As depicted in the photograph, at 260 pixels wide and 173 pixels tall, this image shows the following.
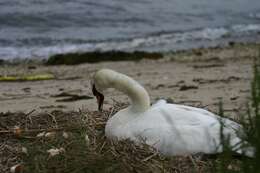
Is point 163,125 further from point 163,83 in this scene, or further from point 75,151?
point 163,83

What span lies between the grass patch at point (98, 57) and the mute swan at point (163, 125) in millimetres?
8270

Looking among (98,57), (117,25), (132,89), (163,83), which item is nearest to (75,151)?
(132,89)

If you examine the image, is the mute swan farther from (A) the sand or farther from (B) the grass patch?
(B) the grass patch

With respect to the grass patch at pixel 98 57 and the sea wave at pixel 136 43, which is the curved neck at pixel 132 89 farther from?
the sea wave at pixel 136 43

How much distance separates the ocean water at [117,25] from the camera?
16422 mm

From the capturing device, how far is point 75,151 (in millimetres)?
4414

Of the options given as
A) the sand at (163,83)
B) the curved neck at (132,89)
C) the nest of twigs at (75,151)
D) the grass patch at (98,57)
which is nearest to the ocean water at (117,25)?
the grass patch at (98,57)

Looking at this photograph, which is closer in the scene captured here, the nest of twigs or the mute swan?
the nest of twigs

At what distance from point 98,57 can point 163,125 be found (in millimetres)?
9399

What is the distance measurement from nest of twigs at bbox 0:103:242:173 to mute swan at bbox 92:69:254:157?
0.08 m

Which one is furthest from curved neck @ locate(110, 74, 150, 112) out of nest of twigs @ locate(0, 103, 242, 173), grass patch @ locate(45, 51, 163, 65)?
grass patch @ locate(45, 51, 163, 65)

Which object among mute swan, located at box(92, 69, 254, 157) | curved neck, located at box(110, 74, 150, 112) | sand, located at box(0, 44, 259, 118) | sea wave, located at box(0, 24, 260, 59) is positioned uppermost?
curved neck, located at box(110, 74, 150, 112)

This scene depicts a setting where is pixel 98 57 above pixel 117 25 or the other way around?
the other way around

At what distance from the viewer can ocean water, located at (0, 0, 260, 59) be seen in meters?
16.4
